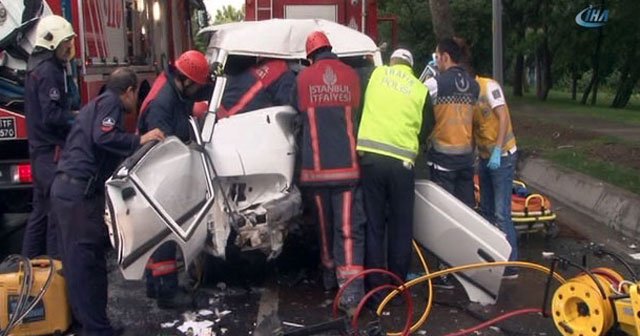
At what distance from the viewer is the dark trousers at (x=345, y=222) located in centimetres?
605

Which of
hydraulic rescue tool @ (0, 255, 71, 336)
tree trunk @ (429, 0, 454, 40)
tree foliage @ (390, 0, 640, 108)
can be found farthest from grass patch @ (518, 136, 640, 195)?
tree foliage @ (390, 0, 640, 108)

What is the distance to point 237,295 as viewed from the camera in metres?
6.46

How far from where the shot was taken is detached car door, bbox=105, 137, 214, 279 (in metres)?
5.00

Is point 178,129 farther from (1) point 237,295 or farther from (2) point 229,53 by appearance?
(1) point 237,295

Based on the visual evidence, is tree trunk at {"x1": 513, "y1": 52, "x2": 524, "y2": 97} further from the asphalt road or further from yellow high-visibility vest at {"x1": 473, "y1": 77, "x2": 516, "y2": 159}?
yellow high-visibility vest at {"x1": 473, "y1": 77, "x2": 516, "y2": 159}

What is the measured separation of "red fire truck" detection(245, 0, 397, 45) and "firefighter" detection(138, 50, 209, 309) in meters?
6.21

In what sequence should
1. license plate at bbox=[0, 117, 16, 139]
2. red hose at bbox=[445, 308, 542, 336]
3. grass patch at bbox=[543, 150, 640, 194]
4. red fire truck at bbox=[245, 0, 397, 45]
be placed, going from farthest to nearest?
red fire truck at bbox=[245, 0, 397, 45] → grass patch at bbox=[543, 150, 640, 194] → license plate at bbox=[0, 117, 16, 139] → red hose at bbox=[445, 308, 542, 336]

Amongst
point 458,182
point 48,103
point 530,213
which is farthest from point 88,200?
point 530,213

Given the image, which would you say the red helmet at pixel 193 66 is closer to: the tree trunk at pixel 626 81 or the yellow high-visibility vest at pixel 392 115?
the yellow high-visibility vest at pixel 392 115

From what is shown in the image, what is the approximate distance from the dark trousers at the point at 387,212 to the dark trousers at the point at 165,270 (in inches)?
55.6

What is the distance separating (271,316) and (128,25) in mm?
5190

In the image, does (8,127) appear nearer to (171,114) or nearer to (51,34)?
(51,34)

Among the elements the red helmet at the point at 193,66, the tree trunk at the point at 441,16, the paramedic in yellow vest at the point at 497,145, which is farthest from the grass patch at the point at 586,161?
the red helmet at the point at 193,66

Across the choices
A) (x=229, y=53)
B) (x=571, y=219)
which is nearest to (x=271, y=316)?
(x=229, y=53)
